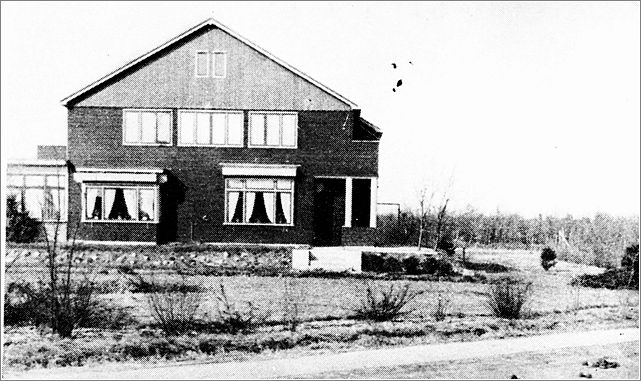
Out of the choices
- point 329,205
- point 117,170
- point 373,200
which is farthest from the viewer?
point 329,205

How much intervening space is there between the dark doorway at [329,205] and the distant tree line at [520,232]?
1.69 metres

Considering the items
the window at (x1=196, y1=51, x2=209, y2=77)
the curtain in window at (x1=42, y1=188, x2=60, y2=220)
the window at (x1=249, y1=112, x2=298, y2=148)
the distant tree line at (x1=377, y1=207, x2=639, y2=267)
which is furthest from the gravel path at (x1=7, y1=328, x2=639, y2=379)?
the window at (x1=196, y1=51, x2=209, y2=77)

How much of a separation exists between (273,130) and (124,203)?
18.5 ft

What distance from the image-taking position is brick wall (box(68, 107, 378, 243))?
2012cm

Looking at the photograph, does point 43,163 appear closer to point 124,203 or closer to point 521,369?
point 124,203

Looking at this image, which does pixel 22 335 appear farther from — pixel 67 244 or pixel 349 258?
pixel 349 258

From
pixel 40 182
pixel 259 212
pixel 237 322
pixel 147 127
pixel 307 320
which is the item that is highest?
pixel 147 127

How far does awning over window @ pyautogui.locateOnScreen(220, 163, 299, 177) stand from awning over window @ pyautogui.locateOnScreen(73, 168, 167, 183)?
90.6 inches

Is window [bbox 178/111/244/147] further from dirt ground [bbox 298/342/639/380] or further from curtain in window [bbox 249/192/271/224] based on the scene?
dirt ground [bbox 298/342/639/380]

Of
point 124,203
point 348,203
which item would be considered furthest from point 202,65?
point 348,203

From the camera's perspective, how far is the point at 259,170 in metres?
21.2

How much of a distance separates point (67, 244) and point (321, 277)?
7.34m

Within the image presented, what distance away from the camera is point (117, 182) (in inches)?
802

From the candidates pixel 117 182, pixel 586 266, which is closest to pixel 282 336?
pixel 117 182
